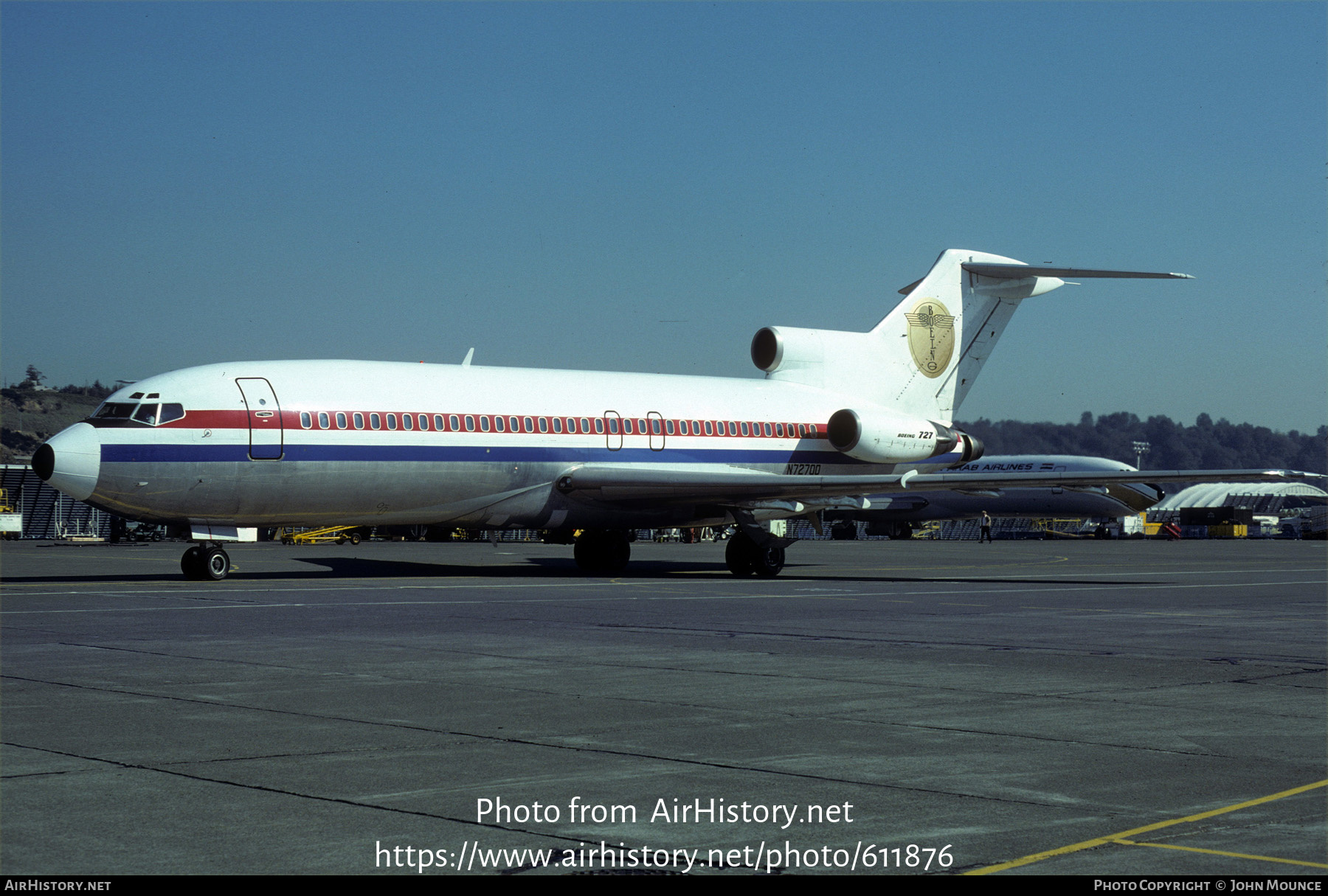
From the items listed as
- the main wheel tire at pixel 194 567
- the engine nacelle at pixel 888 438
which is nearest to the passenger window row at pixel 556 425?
the engine nacelle at pixel 888 438

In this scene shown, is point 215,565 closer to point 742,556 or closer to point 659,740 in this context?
point 742,556

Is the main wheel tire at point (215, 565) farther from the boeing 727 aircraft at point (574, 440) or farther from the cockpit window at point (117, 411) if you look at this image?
the cockpit window at point (117, 411)

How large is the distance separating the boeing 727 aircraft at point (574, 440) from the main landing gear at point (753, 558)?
38 millimetres

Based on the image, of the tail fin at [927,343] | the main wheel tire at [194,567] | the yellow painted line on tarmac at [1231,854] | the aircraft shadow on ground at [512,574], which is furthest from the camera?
the tail fin at [927,343]

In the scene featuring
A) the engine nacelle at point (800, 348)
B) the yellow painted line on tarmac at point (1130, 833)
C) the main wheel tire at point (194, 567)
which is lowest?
the main wheel tire at point (194, 567)

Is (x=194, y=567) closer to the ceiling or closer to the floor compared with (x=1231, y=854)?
closer to the floor

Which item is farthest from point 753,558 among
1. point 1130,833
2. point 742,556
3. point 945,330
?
point 1130,833

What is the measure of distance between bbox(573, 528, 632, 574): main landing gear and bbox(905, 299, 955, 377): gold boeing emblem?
400 inches

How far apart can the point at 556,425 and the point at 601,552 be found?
440 cm

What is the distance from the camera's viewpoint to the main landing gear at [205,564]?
25500 mm

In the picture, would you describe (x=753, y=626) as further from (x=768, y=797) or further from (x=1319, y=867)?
(x=1319, y=867)

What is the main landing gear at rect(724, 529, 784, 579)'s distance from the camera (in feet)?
100

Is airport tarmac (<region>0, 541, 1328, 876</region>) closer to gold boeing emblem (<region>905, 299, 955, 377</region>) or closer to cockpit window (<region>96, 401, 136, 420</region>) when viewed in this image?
cockpit window (<region>96, 401, 136, 420</region>)

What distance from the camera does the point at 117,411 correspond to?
2461 cm
